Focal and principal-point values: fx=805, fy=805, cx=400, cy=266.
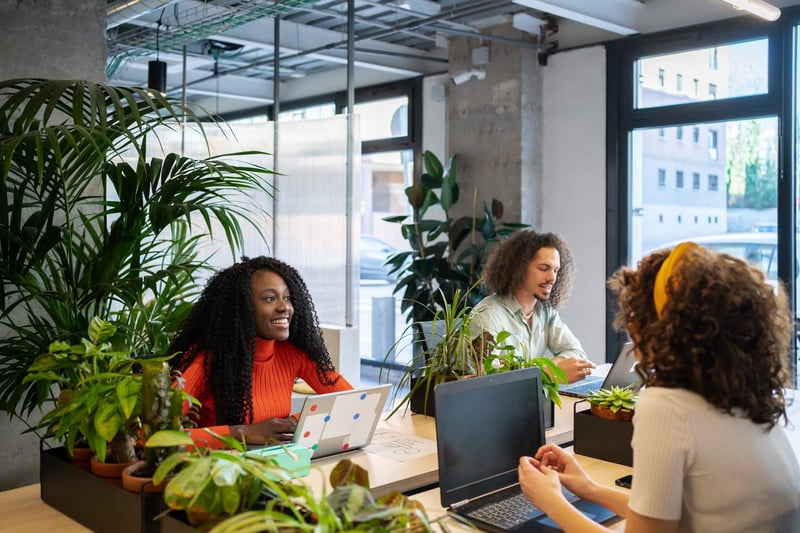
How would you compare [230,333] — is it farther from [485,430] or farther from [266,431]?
[485,430]

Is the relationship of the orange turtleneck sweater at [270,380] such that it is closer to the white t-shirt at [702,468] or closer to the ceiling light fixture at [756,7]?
the white t-shirt at [702,468]

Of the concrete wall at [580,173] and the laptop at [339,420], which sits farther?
the concrete wall at [580,173]

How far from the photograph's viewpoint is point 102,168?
110 inches

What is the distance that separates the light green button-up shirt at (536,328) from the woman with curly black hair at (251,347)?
110 cm

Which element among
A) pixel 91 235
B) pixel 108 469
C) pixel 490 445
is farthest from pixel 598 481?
pixel 91 235

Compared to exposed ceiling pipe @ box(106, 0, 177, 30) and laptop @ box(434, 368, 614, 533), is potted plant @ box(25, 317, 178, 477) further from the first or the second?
exposed ceiling pipe @ box(106, 0, 177, 30)

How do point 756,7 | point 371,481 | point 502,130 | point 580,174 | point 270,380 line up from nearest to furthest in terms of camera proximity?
point 371,481 < point 270,380 < point 756,7 < point 580,174 < point 502,130

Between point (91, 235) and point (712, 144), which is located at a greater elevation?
point (712, 144)

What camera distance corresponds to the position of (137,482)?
1.65m

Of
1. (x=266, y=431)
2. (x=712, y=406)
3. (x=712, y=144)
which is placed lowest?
(x=266, y=431)

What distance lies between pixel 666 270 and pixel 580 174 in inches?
175

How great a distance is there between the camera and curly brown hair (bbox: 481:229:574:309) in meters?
3.83

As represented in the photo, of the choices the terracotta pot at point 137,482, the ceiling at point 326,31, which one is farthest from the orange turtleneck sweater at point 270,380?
the ceiling at point 326,31

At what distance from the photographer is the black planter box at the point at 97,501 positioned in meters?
1.60
